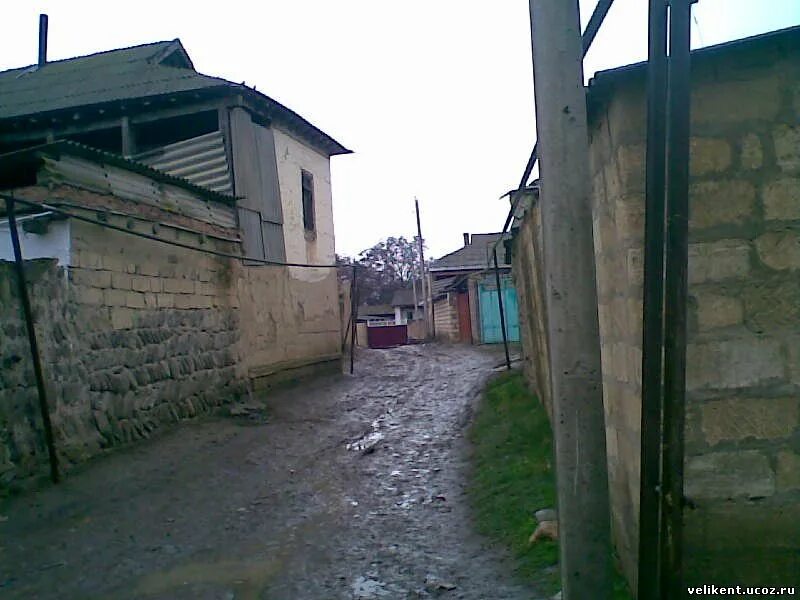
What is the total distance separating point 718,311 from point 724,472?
2.40 ft

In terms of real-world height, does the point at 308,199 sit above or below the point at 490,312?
above

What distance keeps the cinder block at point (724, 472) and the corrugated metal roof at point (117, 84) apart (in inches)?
461

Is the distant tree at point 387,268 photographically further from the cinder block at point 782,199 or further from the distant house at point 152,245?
the cinder block at point 782,199

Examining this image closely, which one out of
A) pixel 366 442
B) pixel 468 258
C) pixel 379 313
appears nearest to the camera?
pixel 366 442

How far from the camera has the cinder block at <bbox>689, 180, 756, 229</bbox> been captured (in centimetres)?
302

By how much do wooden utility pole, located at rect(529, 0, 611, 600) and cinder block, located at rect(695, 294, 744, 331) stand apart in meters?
1.00

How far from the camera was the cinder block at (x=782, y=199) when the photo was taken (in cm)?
300

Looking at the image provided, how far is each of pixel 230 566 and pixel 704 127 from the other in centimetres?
376

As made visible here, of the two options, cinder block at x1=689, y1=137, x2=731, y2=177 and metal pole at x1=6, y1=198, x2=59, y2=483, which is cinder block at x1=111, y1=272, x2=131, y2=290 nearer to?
metal pole at x1=6, y1=198, x2=59, y2=483

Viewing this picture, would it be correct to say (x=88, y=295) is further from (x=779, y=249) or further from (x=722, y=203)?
(x=779, y=249)

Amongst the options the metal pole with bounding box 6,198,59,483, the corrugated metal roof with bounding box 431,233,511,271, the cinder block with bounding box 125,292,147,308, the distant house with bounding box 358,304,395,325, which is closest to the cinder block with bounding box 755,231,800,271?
the metal pole with bounding box 6,198,59,483

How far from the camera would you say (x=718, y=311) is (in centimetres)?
301

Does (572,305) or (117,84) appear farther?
(117,84)

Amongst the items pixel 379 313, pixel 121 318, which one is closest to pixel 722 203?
pixel 121 318
